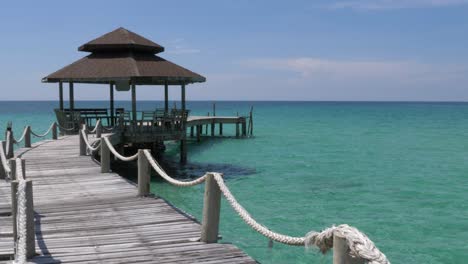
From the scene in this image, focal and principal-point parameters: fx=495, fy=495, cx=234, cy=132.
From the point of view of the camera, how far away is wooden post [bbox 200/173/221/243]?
5.88m

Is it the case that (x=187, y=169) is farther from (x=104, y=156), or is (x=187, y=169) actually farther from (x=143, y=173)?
(x=143, y=173)

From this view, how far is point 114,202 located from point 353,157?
21.3 m

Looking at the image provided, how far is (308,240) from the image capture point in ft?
11.6

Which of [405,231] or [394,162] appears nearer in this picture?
[405,231]

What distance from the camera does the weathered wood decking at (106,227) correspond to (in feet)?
18.4

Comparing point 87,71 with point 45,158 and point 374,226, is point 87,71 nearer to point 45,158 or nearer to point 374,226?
point 45,158

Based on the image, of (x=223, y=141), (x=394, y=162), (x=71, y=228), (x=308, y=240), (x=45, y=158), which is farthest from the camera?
(x=223, y=141)

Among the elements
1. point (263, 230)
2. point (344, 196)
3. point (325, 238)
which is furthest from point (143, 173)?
point (344, 196)

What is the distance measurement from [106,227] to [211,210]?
186 cm

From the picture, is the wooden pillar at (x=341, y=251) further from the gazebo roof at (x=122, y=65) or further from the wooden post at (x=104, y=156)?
the gazebo roof at (x=122, y=65)

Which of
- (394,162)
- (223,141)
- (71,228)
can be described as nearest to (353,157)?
(394,162)

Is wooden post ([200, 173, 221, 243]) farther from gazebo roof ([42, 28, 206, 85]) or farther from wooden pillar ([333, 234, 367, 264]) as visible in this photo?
gazebo roof ([42, 28, 206, 85])

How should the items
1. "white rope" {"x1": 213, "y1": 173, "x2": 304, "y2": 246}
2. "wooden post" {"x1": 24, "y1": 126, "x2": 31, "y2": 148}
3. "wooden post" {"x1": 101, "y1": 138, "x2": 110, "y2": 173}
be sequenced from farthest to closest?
"wooden post" {"x1": 24, "y1": 126, "x2": 31, "y2": 148}, "wooden post" {"x1": 101, "y1": 138, "x2": 110, "y2": 173}, "white rope" {"x1": 213, "y1": 173, "x2": 304, "y2": 246}

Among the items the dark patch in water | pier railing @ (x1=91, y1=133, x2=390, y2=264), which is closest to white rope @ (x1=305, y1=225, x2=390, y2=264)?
pier railing @ (x1=91, y1=133, x2=390, y2=264)
